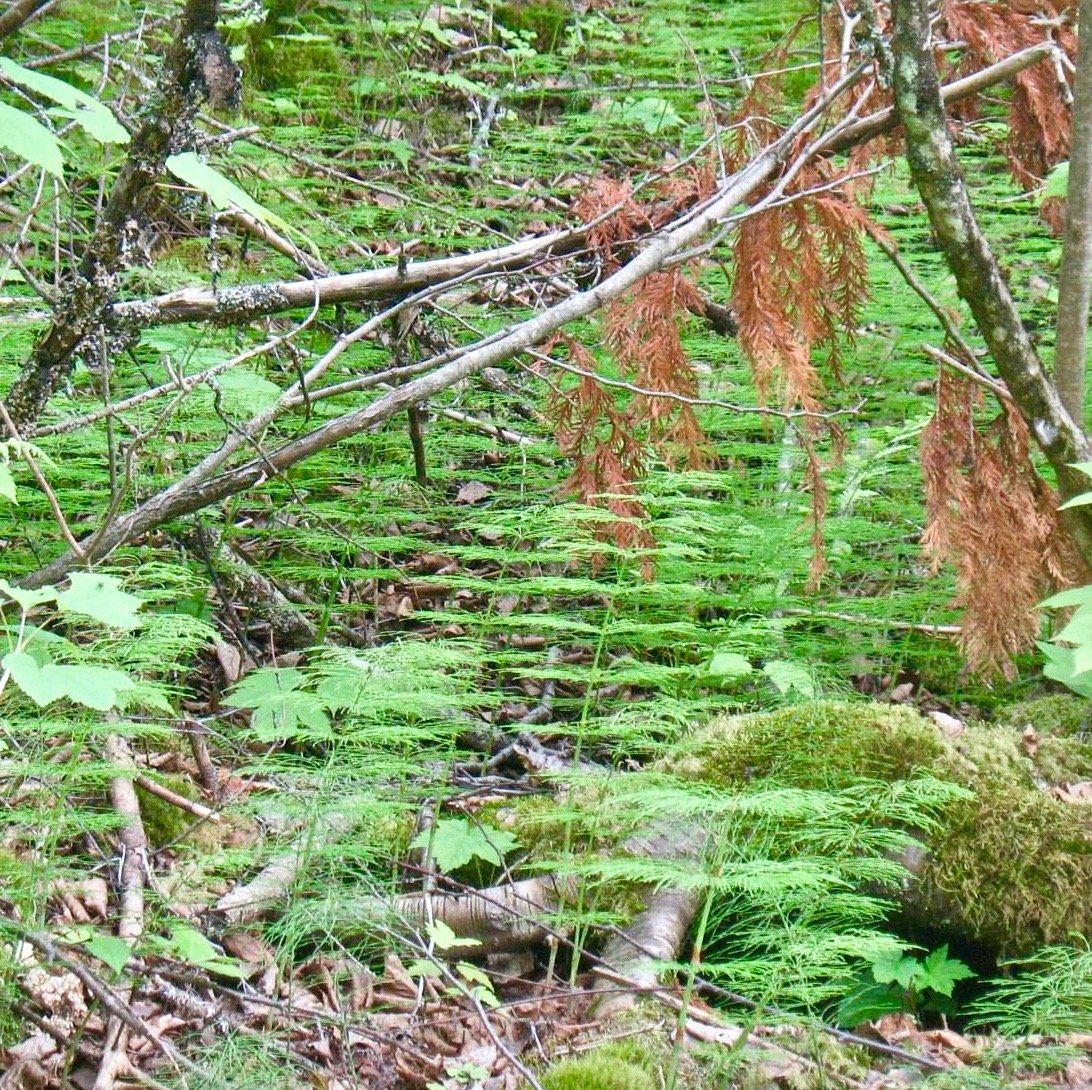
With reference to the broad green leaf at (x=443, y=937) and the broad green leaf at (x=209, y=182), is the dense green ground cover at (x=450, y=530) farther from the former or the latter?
the broad green leaf at (x=209, y=182)

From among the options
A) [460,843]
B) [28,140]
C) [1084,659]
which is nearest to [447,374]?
[460,843]

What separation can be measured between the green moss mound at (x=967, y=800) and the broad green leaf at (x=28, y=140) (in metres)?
1.98

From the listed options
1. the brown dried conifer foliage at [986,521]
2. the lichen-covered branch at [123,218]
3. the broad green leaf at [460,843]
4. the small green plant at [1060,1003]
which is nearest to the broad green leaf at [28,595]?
the lichen-covered branch at [123,218]

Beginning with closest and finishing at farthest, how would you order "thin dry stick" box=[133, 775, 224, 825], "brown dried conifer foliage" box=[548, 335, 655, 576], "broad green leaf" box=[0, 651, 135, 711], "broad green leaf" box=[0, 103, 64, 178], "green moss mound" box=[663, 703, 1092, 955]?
"broad green leaf" box=[0, 103, 64, 178], "broad green leaf" box=[0, 651, 135, 711], "green moss mound" box=[663, 703, 1092, 955], "thin dry stick" box=[133, 775, 224, 825], "brown dried conifer foliage" box=[548, 335, 655, 576]

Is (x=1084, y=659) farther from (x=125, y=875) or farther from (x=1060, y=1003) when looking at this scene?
(x=125, y=875)

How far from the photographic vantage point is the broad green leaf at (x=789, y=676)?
11.2 feet

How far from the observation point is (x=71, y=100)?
1740mm

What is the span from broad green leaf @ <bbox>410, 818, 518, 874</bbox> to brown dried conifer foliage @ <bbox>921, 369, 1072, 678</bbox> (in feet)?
5.19

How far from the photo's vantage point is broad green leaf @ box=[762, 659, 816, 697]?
134 inches

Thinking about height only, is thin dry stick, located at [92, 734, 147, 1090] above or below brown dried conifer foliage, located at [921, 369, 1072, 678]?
below

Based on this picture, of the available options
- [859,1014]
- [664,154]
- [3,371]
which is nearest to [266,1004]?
[859,1014]

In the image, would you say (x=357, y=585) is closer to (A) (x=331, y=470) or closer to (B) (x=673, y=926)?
(A) (x=331, y=470)

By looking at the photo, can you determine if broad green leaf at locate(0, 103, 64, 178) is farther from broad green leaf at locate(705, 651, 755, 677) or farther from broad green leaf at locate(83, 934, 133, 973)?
broad green leaf at locate(705, 651, 755, 677)

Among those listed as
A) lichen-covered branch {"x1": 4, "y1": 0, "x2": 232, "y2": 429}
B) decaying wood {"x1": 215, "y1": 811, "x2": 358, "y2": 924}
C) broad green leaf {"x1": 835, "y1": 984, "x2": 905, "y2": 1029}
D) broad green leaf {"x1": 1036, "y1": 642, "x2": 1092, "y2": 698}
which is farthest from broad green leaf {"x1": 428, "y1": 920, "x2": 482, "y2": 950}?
broad green leaf {"x1": 1036, "y1": 642, "x2": 1092, "y2": 698}
